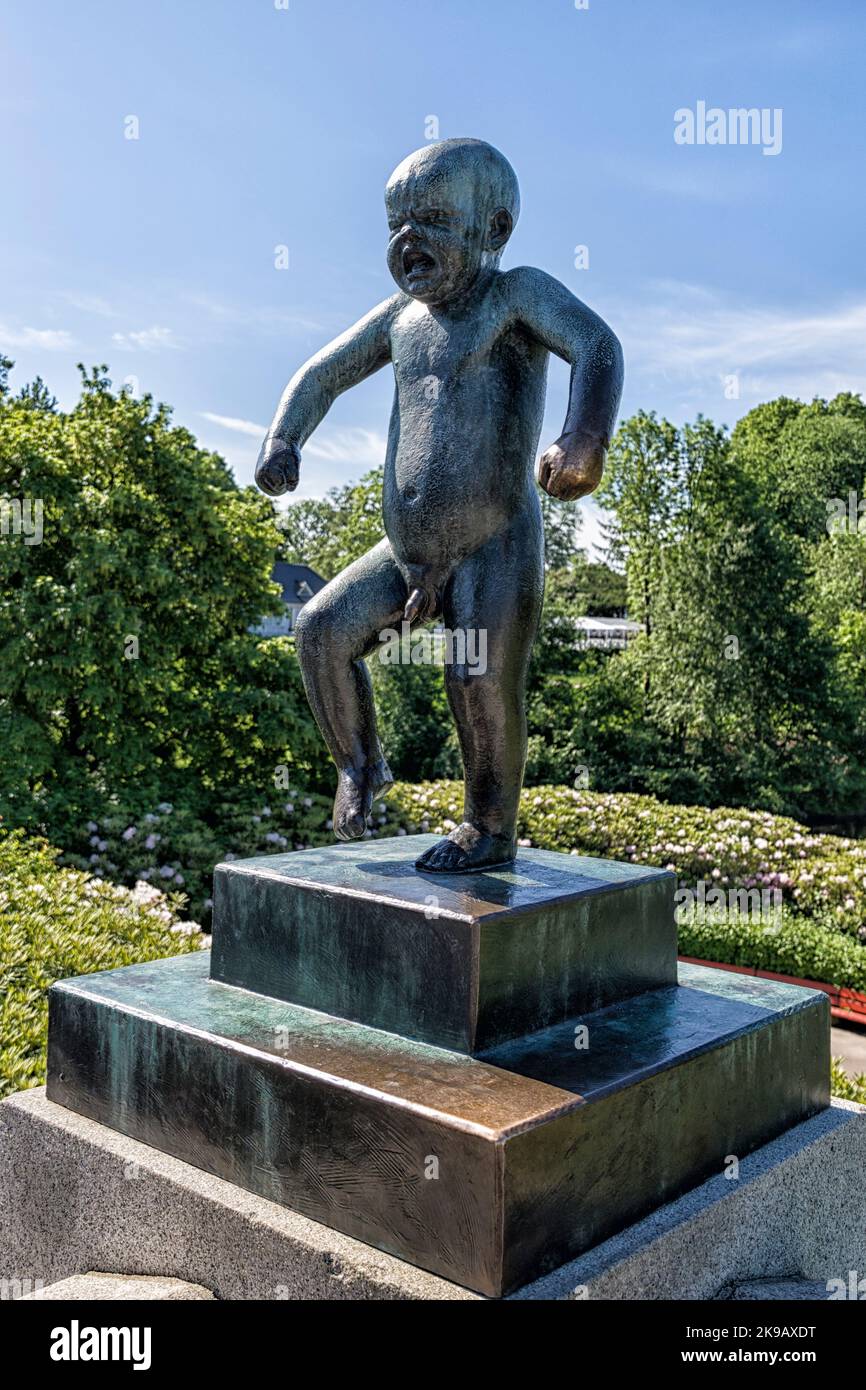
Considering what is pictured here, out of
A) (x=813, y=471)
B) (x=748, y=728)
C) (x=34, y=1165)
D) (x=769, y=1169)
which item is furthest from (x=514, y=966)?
(x=813, y=471)

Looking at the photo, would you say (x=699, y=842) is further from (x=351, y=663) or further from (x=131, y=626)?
(x=351, y=663)

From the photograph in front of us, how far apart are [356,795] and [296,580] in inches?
1655

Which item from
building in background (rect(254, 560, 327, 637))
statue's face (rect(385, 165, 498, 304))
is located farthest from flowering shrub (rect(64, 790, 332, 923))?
building in background (rect(254, 560, 327, 637))

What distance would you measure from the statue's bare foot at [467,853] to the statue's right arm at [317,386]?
1222 millimetres

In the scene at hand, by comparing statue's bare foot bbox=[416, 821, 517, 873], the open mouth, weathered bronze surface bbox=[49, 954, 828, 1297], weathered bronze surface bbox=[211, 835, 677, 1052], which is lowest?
weathered bronze surface bbox=[49, 954, 828, 1297]

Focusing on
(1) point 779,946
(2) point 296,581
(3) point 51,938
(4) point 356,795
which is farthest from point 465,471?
(2) point 296,581

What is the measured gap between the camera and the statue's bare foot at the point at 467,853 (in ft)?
10.6

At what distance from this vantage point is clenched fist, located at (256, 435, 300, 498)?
3.36 meters

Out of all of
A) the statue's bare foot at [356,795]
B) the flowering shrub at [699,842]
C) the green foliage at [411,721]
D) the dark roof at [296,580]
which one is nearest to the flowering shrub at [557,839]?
the flowering shrub at [699,842]

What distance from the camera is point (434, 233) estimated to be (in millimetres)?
3014

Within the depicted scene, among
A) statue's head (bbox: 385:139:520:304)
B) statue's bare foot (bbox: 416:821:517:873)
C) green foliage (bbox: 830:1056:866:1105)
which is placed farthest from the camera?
green foliage (bbox: 830:1056:866:1105)

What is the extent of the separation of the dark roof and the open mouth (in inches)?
1552

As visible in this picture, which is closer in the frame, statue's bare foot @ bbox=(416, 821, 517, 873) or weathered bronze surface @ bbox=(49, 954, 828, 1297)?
weathered bronze surface @ bbox=(49, 954, 828, 1297)

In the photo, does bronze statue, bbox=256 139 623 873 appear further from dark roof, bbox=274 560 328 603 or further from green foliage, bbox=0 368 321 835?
dark roof, bbox=274 560 328 603
